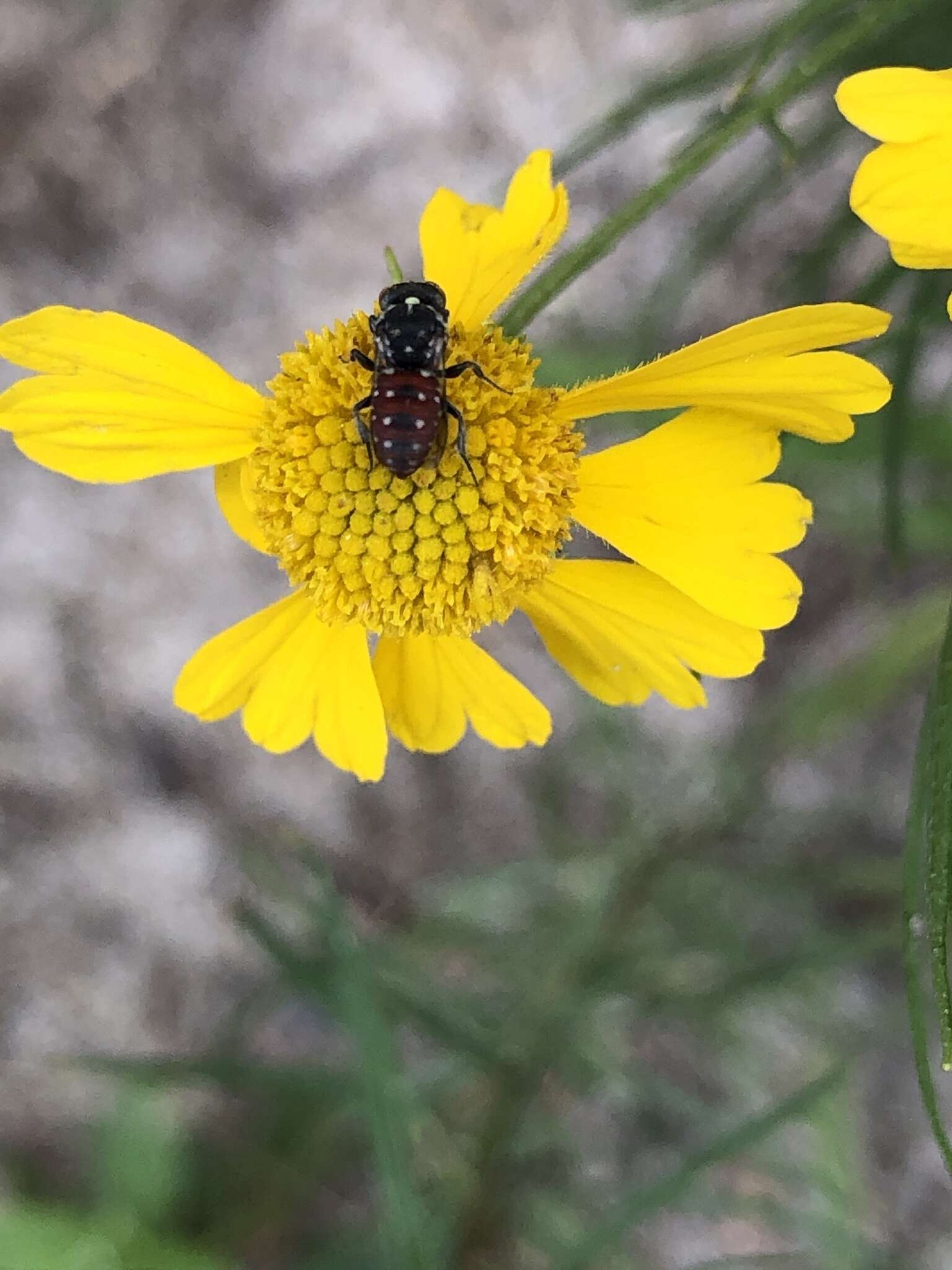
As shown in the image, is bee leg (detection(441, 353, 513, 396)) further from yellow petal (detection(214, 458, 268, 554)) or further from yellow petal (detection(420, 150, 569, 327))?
yellow petal (detection(214, 458, 268, 554))

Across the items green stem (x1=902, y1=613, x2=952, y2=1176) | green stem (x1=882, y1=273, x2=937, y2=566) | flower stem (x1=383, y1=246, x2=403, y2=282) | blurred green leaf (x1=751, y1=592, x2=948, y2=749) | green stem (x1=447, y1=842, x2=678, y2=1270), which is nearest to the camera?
green stem (x1=902, y1=613, x2=952, y2=1176)

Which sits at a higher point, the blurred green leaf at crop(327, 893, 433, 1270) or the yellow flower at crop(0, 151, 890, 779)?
the yellow flower at crop(0, 151, 890, 779)

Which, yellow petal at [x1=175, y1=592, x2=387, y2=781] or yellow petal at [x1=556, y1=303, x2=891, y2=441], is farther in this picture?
yellow petal at [x1=175, y1=592, x2=387, y2=781]

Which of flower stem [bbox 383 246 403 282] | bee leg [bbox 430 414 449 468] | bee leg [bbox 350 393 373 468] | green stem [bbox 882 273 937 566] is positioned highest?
green stem [bbox 882 273 937 566]

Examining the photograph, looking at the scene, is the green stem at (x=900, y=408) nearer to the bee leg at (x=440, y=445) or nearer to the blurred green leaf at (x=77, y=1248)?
the bee leg at (x=440, y=445)

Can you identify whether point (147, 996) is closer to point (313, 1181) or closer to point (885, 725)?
point (313, 1181)

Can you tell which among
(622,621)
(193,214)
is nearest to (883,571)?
(622,621)

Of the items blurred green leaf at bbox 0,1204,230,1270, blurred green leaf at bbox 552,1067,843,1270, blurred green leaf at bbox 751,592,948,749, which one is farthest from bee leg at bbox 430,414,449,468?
blurred green leaf at bbox 0,1204,230,1270

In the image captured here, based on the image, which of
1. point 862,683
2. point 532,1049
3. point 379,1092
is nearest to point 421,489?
point 379,1092
